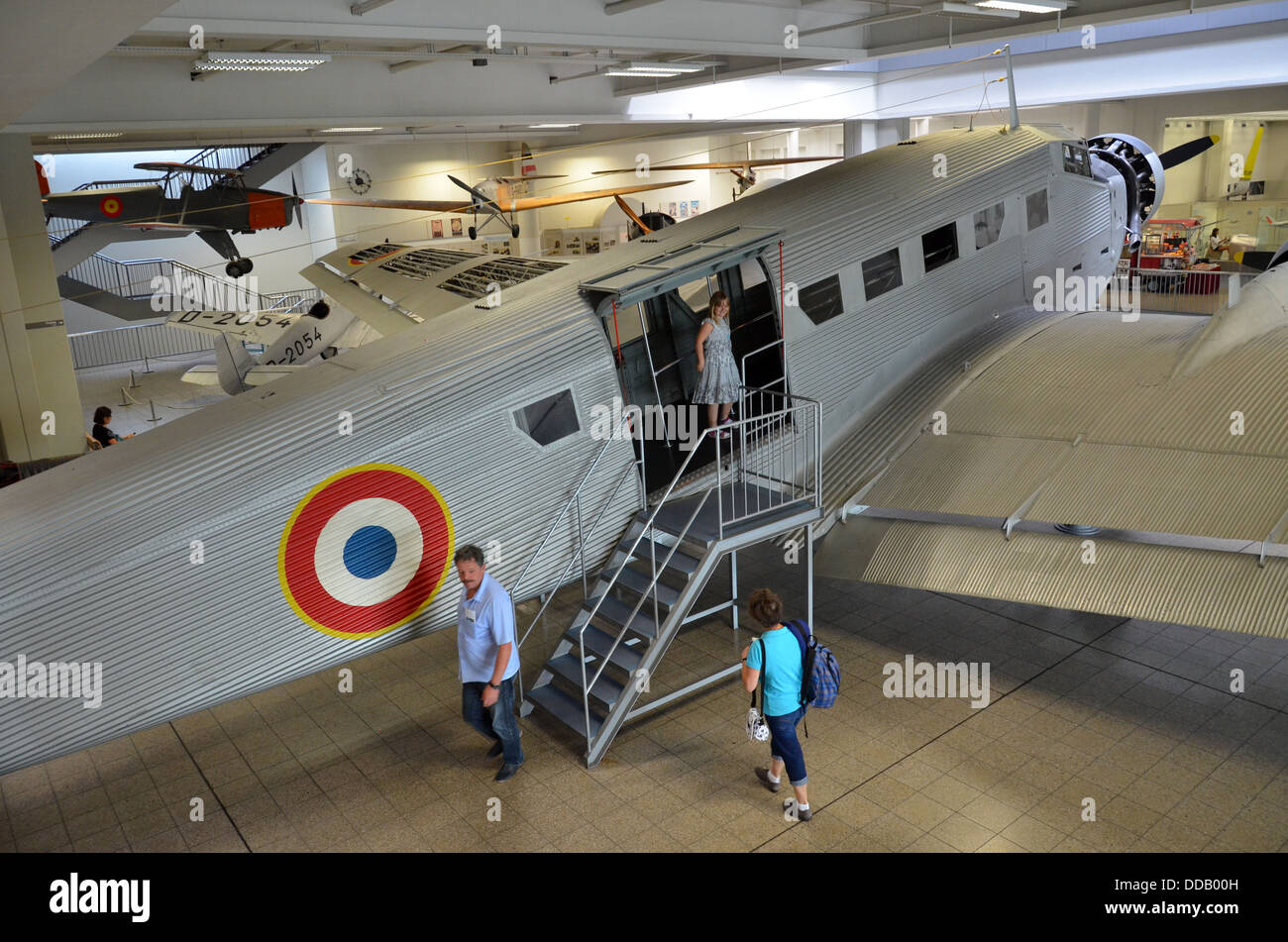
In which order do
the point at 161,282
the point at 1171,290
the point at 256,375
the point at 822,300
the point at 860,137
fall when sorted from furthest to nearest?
the point at 161,282 < the point at 860,137 < the point at 1171,290 < the point at 256,375 < the point at 822,300

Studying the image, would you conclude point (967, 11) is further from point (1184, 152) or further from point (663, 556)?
point (663, 556)

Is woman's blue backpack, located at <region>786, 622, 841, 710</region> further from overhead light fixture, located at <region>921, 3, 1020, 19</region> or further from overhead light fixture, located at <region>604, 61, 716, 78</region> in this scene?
overhead light fixture, located at <region>604, 61, 716, 78</region>

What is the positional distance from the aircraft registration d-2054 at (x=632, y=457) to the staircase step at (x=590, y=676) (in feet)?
0.37

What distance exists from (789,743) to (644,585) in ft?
6.66

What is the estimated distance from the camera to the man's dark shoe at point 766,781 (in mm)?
7355

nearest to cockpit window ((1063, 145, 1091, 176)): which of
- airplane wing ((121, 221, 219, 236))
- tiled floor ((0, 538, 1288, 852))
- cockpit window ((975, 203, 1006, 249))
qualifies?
cockpit window ((975, 203, 1006, 249))

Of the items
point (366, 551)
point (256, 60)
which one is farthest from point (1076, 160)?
point (256, 60)

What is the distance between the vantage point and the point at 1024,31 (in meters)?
14.2

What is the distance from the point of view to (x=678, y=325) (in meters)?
9.25

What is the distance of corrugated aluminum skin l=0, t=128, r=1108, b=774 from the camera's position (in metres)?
6.00

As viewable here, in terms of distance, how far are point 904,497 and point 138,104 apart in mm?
12201

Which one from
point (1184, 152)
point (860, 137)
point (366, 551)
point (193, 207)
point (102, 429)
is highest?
point (860, 137)

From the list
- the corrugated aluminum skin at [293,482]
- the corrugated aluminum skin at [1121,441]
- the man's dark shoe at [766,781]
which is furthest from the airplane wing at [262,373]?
the man's dark shoe at [766,781]

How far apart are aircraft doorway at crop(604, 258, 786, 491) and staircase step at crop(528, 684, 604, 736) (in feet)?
7.11
